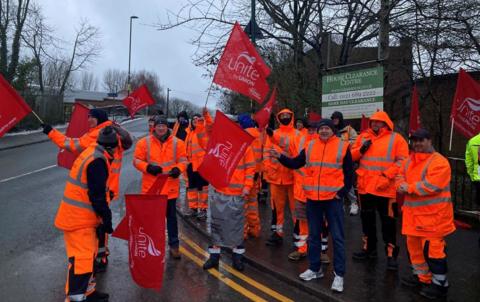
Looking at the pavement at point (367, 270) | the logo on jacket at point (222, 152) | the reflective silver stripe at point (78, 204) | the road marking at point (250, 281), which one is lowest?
the road marking at point (250, 281)

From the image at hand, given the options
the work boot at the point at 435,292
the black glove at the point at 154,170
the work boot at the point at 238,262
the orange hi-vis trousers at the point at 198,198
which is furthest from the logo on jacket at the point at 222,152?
the orange hi-vis trousers at the point at 198,198

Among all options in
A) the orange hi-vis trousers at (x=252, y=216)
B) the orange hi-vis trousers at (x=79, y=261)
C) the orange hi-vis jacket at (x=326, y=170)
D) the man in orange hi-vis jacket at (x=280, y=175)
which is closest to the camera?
the orange hi-vis trousers at (x=79, y=261)

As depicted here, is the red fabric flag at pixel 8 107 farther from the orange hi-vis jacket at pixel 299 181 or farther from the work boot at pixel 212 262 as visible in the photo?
the orange hi-vis jacket at pixel 299 181

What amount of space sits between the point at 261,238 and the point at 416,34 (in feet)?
22.9

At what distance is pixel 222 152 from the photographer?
5.36 meters

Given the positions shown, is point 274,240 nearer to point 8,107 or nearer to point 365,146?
point 365,146

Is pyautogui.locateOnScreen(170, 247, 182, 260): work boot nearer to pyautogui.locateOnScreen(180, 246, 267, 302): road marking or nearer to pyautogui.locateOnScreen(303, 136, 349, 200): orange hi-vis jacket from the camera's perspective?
pyautogui.locateOnScreen(180, 246, 267, 302): road marking

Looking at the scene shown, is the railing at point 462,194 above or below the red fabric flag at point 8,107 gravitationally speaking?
below

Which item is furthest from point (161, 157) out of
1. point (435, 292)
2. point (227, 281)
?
point (435, 292)

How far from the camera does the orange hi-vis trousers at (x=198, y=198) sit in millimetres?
8547

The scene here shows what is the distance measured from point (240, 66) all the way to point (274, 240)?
8.98ft

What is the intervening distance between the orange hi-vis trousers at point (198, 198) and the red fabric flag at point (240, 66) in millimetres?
2883

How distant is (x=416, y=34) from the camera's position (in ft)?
34.9

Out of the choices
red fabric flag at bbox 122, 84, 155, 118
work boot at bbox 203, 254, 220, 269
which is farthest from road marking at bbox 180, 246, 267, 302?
red fabric flag at bbox 122, 84, 155, 118
